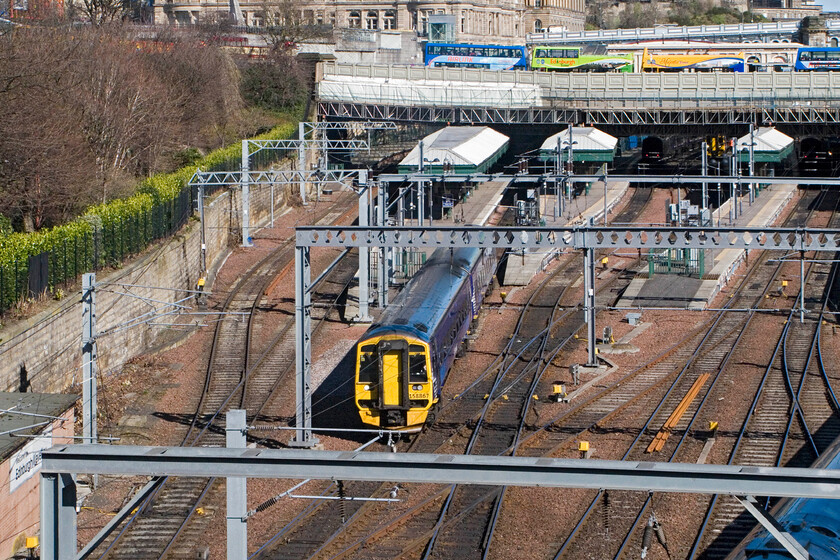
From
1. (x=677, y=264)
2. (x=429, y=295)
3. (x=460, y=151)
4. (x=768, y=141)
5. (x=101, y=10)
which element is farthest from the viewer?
(x=101, y=10)

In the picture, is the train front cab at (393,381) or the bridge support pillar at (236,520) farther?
the train front cab at (393,381)

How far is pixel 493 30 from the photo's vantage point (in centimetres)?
10094

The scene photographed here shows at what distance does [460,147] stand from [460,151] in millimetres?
695

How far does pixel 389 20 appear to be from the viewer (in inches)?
3812

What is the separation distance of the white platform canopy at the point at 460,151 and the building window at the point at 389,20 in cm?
4754

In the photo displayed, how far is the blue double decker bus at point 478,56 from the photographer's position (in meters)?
73.1

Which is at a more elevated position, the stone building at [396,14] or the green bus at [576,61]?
the stone building at [396,14]

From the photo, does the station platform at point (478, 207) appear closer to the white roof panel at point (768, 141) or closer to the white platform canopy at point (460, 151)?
the white platform canopy at point (460, 151)

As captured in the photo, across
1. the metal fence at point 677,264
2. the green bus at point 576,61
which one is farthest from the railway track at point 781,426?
the green bus at point 576,61

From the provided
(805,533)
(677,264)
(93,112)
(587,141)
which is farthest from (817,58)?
(805,533)

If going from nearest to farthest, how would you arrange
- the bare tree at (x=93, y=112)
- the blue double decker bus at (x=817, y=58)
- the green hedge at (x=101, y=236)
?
the green hedge at (x=101, y=236) < the bare tree at (x=93, y=112) < the blue double decker bus at (x=817, y=58)

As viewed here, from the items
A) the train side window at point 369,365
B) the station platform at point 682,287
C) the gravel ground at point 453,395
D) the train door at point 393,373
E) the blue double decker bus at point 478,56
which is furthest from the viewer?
the blue double decker bus at point 478,56

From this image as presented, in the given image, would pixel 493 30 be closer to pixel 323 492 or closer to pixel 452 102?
pixel 452 102

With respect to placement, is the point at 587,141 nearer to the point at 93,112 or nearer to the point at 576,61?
the point at 93,112
